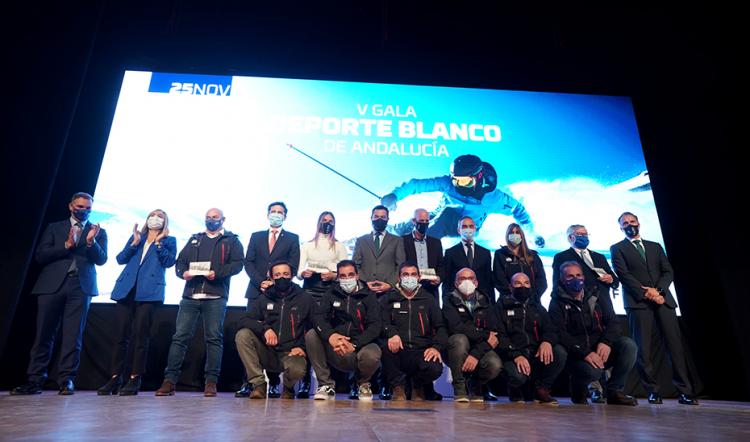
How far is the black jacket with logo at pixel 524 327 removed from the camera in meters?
3.60

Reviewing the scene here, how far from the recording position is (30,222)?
418 centimetres

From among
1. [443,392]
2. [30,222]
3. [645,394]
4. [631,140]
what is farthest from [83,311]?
[631,140]

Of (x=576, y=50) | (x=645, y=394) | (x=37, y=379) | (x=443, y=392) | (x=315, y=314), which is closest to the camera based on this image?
(x=37, y=379)

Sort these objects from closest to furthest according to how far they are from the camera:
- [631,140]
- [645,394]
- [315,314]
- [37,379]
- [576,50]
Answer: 1. [37,379]
2. [315,314]
3. [645,394]
4. [631,140]
5. [576,50]

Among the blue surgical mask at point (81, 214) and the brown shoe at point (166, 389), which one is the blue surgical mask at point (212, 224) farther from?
the brown shoe at point (166, 389)

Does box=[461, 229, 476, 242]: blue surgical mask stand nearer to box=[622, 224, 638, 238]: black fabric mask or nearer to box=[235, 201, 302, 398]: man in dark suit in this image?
box=[622, 224, 638, 238]: black fabric mask

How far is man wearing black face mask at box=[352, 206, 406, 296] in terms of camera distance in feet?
13.3

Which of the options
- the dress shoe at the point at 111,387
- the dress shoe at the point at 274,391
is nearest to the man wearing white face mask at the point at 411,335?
the dress shoe at the point at 274,391

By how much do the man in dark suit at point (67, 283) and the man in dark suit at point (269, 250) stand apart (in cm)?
115

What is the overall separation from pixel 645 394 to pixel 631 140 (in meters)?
2.60

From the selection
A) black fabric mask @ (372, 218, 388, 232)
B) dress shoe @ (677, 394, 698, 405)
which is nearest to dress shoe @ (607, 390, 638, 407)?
dress shoe @ (677, 394, 698, 405)

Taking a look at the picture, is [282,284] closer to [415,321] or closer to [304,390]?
[304,390]

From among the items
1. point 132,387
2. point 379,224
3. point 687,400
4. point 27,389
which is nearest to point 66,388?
point 27,389

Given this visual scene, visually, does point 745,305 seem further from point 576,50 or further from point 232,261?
point 232,261
